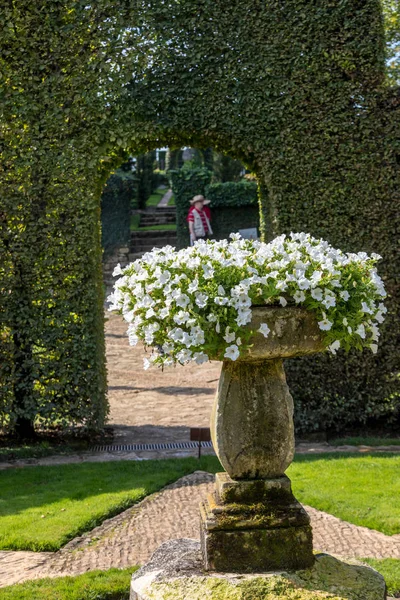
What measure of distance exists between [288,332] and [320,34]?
18.1ft

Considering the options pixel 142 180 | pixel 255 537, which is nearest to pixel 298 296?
pixel 255 537

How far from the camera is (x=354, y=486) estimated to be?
5.98 m

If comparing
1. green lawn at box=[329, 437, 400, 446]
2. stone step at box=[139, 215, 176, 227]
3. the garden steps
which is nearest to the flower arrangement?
green lawn at box=[329, 437, 400, 446]

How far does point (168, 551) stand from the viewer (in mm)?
3949

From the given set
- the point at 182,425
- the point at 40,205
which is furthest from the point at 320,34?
the point at 182,425

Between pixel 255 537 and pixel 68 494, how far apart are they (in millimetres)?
2880

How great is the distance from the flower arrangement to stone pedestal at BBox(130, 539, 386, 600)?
1051 millimetres

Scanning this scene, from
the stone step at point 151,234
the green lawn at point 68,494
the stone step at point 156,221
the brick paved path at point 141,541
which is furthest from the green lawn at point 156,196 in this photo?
the brick paved path at point 141,541

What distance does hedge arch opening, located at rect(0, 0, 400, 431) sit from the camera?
7.91 meters

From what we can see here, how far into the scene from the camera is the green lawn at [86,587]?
4027 millimetres

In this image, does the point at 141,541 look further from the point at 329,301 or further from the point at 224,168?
the point at 224,168

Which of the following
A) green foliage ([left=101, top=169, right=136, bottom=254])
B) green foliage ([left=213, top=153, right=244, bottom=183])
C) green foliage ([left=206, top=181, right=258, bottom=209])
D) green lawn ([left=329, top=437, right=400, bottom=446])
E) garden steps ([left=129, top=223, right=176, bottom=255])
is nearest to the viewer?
green lawn ([left=329, top=437, right=400, bottom=446])

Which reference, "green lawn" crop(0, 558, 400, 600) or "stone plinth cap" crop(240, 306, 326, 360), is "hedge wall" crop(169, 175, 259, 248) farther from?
"stone plinth cap" crop(240, 306, 326, 360)

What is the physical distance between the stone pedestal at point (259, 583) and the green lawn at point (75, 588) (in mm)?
477
